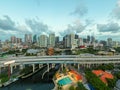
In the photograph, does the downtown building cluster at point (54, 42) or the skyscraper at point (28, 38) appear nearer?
the downtown building cluster at point (54, 42)

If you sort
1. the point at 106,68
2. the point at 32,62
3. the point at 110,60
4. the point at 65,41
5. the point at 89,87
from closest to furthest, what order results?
1. the point at 89,87
2. the point at 106,68
3. the point at 32,62
4. the point at 110,60
5. the point at 65,41

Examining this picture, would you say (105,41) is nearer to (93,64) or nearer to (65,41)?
(65,41)

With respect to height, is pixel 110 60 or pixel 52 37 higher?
pixel 52 37

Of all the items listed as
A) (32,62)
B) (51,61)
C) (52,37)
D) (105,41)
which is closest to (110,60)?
(51,61)

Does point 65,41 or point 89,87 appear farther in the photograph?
point 65,41

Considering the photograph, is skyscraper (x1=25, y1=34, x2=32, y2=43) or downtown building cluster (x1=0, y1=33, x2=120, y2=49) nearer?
downtown building cluster (x1=0, y1=33, x2=120, y2=49)

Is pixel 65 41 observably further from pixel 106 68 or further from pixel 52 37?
pixel 106 68

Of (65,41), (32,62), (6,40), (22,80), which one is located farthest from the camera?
(6,40)

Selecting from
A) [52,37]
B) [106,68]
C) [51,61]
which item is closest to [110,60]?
[106,68]

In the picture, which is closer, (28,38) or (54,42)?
(54,42)
